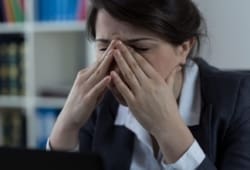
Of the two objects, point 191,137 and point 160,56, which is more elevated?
point 160,56

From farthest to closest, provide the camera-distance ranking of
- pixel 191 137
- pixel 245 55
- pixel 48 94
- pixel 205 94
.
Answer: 1. pixel 48 94
2. pixel 245 55
3. pixel 205 94
4. pixel 191 137

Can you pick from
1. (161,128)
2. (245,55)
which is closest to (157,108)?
(161,128)

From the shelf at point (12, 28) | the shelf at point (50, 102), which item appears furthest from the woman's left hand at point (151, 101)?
the shelf at point (12, 28)

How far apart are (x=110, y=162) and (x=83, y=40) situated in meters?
1.43

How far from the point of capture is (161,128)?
1.08 m

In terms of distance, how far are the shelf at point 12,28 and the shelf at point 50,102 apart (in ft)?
1.28

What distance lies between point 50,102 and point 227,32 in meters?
1.21

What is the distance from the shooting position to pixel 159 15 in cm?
112

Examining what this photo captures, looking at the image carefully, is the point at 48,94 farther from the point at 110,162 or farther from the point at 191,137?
the point at 191,137

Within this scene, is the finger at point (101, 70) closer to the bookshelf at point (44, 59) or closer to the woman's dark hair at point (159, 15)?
the woman's dark hair at point (159, 15)

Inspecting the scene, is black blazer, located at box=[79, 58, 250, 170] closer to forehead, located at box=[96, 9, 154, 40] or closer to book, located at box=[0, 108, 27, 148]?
forehead, located at box=[96, 9, 154, 40]

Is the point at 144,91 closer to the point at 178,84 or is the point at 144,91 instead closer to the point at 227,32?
the point at 178,84

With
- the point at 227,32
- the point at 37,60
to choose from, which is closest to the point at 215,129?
the point at 227,32

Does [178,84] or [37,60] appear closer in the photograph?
[178,84]
